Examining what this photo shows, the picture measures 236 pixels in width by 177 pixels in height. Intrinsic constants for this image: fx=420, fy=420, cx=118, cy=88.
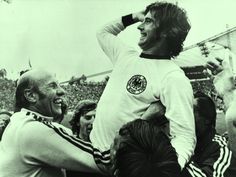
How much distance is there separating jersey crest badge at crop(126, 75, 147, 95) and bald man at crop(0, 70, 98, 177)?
0.17 m

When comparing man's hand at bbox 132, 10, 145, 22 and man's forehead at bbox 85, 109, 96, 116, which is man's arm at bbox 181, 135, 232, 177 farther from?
man's forehead at bbox 85, 109, 96, 116

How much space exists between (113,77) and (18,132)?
274 mm

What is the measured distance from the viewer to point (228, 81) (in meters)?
A: 0.91

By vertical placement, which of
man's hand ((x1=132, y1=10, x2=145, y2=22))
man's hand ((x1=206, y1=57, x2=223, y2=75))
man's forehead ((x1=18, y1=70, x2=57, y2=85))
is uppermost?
man's hand ((x1=132, y1=10, x2=145, y2=22))

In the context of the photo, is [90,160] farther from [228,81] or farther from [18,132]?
[228,81]

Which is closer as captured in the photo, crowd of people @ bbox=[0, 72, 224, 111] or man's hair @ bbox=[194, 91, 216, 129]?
man's hair @ bbox=[194, 91, 216, 129]

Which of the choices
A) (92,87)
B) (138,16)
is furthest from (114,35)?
(92,87)

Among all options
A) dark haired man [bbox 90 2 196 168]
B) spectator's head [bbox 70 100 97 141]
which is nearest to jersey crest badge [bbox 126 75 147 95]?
dark haired man [bbox 90 2 196 168]

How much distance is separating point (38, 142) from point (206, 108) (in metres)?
0.45

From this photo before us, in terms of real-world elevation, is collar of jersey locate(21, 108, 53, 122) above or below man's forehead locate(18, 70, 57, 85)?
below

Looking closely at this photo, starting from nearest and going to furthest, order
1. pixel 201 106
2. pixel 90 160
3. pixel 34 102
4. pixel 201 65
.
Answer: pixel 90 160
pixel 34 102
pixel 201 106
pixel 201 65

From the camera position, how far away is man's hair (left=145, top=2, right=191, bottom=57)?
0.94 meters

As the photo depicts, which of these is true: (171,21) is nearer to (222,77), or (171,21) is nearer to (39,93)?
(222,77)

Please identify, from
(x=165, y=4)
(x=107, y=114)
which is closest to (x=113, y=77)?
(x=107, y=114)
